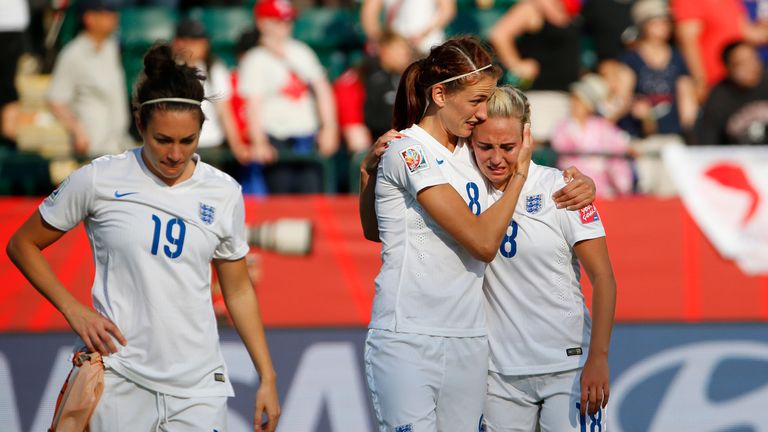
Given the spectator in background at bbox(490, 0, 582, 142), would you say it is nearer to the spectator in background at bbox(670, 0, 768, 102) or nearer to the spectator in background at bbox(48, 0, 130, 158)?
the spectator in background at bbox(670, 0, 768, 102)

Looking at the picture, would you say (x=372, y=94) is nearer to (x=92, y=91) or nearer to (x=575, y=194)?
(x=92, y=91)

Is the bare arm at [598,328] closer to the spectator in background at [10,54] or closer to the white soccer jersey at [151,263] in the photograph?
the white soccer jersey at [151,263]

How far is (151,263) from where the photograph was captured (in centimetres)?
418

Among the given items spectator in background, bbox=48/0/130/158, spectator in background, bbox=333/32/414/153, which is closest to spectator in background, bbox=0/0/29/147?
spectator in background, bbox=48/0/130/158

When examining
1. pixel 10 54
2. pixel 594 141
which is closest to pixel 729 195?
pixel 594 141

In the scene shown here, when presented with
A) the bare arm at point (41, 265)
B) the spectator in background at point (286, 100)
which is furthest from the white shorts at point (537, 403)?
the spectator in background at point (286, 100)

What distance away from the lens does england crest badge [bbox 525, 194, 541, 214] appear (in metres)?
4.54

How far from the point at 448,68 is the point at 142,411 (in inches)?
69.3

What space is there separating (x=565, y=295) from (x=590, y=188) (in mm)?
449

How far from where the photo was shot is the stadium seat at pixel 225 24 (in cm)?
1064

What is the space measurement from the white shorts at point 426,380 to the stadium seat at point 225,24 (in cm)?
673

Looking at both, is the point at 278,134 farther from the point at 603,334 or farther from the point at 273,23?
the point at 603,334

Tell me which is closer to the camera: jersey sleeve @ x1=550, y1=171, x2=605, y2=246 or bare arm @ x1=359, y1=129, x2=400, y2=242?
jersey sleeve @ x1=550, y1=171, x2=605, y2=246

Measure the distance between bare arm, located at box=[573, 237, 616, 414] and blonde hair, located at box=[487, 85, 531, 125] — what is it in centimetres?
58
